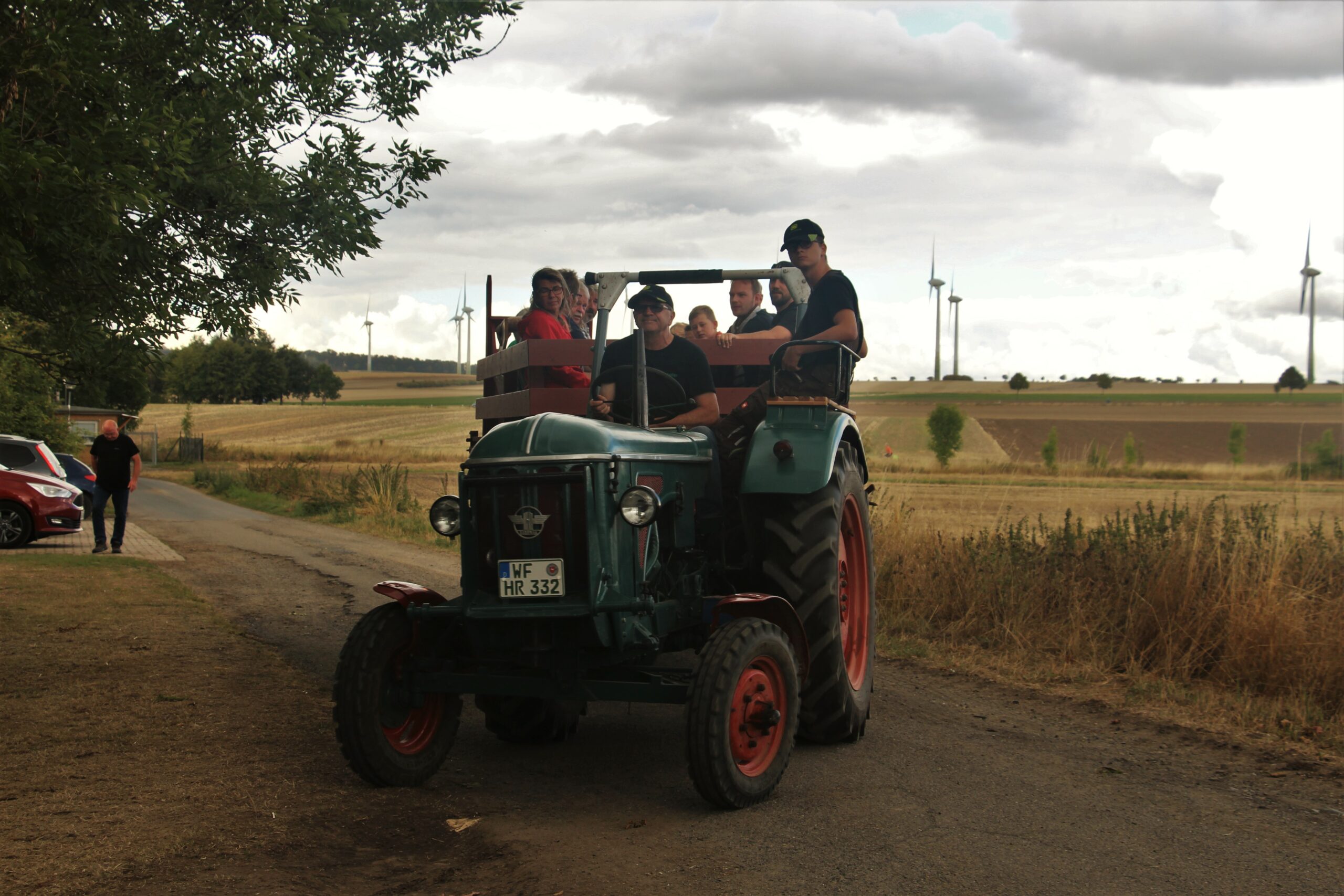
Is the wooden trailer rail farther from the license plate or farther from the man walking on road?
the man walking on road

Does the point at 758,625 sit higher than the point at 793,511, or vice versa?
the point at 793,511

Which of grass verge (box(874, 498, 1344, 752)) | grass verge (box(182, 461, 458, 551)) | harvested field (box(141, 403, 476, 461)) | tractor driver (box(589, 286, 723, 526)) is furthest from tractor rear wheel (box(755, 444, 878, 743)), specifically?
harvested field (box(141, 403, 476, 461))

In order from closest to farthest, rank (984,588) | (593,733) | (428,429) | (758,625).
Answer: (758,625) → (593,733) → (984,588) → (428,429)

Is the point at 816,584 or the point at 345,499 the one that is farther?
the point at 345,499

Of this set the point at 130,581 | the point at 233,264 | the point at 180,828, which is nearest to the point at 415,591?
the point at 180,828

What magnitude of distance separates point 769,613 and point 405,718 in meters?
1.68

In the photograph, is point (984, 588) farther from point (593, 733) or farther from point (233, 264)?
point (233, 264)

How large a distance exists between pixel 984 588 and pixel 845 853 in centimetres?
505

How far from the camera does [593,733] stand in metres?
6.33

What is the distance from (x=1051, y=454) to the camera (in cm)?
5247

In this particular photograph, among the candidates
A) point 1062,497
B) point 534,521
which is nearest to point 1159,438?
point 1062,497

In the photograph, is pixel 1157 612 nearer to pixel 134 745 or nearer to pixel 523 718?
pixel 523 718

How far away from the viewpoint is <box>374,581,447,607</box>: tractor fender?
5.27m

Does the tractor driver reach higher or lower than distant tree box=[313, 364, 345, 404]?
lower
